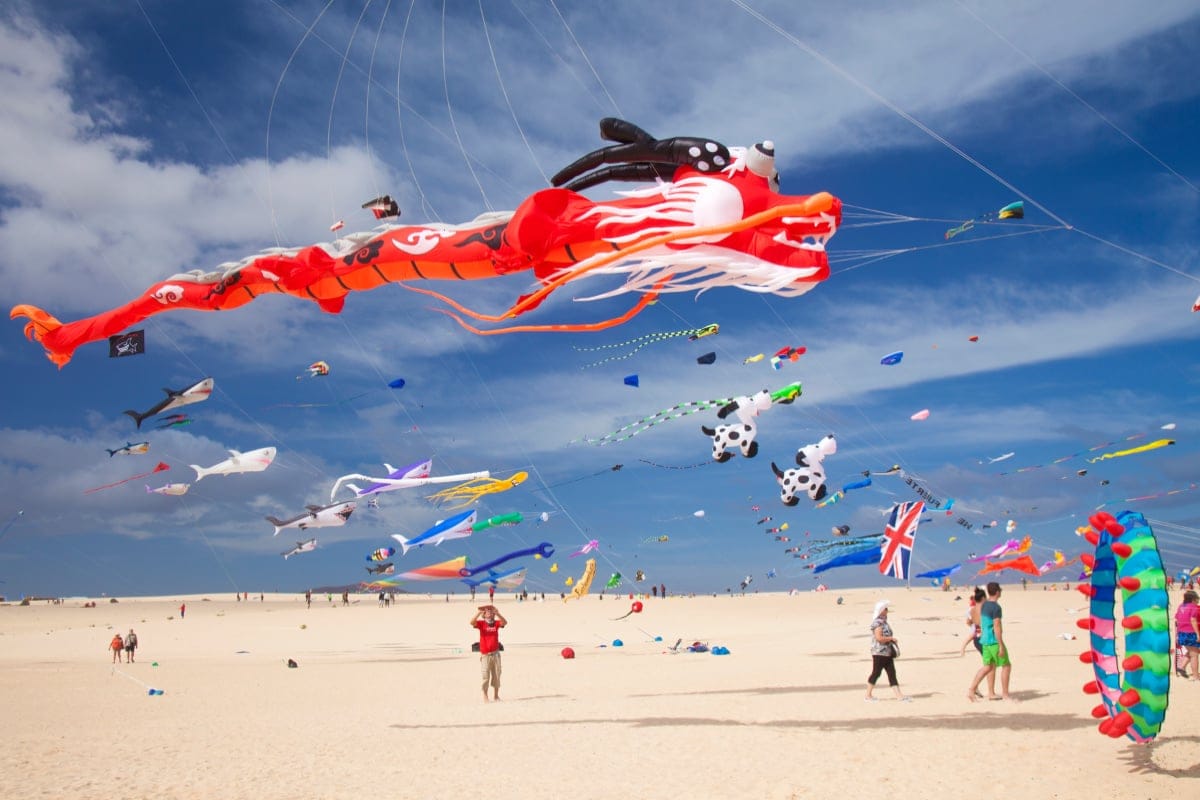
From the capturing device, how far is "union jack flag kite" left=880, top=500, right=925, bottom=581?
1897cm

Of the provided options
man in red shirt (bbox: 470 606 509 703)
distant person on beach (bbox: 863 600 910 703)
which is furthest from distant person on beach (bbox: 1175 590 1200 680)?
man in red shirt (bbox: 470 606 509 703)

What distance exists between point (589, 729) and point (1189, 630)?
27.1 ft

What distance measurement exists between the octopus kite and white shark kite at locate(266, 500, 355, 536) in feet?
32.5

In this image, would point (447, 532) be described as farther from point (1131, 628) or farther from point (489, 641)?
point (1131, 628)

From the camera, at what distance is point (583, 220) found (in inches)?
323

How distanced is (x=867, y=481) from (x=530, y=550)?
8.77 metres

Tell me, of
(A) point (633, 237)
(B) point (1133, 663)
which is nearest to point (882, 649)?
(B) point (1133, 663)

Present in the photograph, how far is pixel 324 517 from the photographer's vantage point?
18734 millimetres

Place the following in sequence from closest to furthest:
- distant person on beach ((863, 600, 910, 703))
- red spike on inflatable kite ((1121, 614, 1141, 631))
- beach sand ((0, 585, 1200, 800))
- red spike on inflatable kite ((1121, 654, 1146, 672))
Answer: red spike on inflatable kite ((1121, 654, 1146, 672)), red spike on inflatable kite ((1121, 614, 1141, 631)), beach sand ((0, 585, 1200, 800)), distant person on beach ((863, 600, 910, 703))

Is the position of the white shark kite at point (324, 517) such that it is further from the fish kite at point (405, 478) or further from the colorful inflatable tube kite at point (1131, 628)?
the colorful inflatable tube kite at point (1131, 628)

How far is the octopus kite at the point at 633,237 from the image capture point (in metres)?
7.56

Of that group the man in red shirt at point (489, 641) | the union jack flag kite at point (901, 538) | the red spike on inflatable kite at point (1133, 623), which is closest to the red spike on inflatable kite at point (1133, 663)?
the red spike on inflatable kite at point (1133, 623)

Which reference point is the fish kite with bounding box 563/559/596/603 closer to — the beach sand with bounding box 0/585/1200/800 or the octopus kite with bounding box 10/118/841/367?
the beach sand with bounding box 0/585/1200/800

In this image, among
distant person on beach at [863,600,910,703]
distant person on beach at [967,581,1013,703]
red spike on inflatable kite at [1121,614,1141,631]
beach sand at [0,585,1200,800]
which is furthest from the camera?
distant person on beach at [863,600,910,703]
